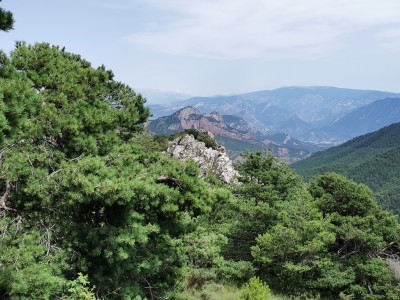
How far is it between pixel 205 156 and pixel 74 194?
178 feet

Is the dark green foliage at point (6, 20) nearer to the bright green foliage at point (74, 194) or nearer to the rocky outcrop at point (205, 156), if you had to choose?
the bright green foliage at point (74, 194)

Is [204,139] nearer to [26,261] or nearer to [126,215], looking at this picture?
[126,215]

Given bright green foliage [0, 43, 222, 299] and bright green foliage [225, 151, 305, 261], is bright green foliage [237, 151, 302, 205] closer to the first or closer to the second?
bright green foliage [225, 151, 305, 261]

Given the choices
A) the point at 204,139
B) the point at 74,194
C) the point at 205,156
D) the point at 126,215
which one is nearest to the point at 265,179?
the point at 126,215

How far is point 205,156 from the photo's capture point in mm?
60531

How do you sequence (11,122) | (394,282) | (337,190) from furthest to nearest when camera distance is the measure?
(337,190) < (394,282) < (11,122)

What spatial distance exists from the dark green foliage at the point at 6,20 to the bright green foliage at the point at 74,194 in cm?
80

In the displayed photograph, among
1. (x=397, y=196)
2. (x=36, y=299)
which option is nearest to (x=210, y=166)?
(x=36, y=299)

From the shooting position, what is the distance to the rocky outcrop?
53425 mm

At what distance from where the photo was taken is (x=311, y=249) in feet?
48.3

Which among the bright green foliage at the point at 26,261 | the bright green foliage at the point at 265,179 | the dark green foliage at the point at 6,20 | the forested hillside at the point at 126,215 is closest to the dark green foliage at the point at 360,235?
the forested hillside at the point at 126,215

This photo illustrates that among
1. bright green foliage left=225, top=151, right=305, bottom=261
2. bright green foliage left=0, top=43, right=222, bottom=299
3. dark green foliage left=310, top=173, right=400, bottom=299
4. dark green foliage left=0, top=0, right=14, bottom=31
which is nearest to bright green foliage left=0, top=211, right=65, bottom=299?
bright green foliage left=0, top=43, right=222, bottom=299

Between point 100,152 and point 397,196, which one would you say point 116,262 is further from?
point 397,196

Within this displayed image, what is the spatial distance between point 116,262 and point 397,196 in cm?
13261
